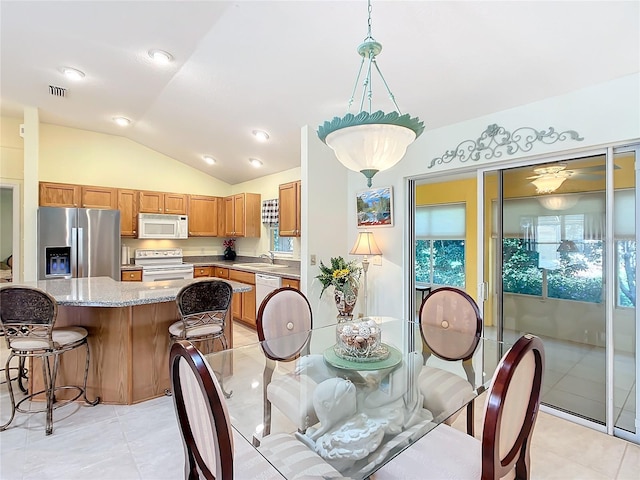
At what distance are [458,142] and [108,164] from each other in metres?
5.28

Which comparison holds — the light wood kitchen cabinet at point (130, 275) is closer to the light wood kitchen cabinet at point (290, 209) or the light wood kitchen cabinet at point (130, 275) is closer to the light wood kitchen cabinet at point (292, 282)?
the light wood kitchen cabinet at point (290, 209)

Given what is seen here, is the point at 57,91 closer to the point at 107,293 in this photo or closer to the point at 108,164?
the point at 108,164

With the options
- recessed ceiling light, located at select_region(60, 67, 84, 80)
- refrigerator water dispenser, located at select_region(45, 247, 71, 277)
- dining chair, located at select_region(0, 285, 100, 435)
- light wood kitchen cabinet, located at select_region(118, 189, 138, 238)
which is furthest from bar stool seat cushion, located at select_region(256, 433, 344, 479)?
light wood kitchen cabinet, located at select_region(118, 189, 138, 238)

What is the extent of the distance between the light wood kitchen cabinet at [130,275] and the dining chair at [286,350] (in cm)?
364

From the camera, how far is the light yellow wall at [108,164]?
4988 mm

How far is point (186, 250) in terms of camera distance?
6324mm

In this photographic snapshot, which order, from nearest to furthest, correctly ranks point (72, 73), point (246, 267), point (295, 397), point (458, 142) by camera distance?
point (295, 397)
point (458, 142)
point (72, 73)
point (246, 267)

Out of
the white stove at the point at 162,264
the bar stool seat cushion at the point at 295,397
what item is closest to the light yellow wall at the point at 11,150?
the white stove at the point at 162,264

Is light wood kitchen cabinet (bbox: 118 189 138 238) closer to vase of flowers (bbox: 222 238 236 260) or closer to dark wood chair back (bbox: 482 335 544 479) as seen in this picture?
vase of flowers (bbox: 222 238 236 260)

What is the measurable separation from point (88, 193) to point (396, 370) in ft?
17.1

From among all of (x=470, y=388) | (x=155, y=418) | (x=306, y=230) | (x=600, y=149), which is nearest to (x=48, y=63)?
(x=306, y=230)

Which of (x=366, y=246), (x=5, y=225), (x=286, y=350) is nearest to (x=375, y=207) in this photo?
(x=366, y=246)

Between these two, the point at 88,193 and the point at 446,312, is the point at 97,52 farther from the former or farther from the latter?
the point at 446,312

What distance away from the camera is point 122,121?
4863mm
